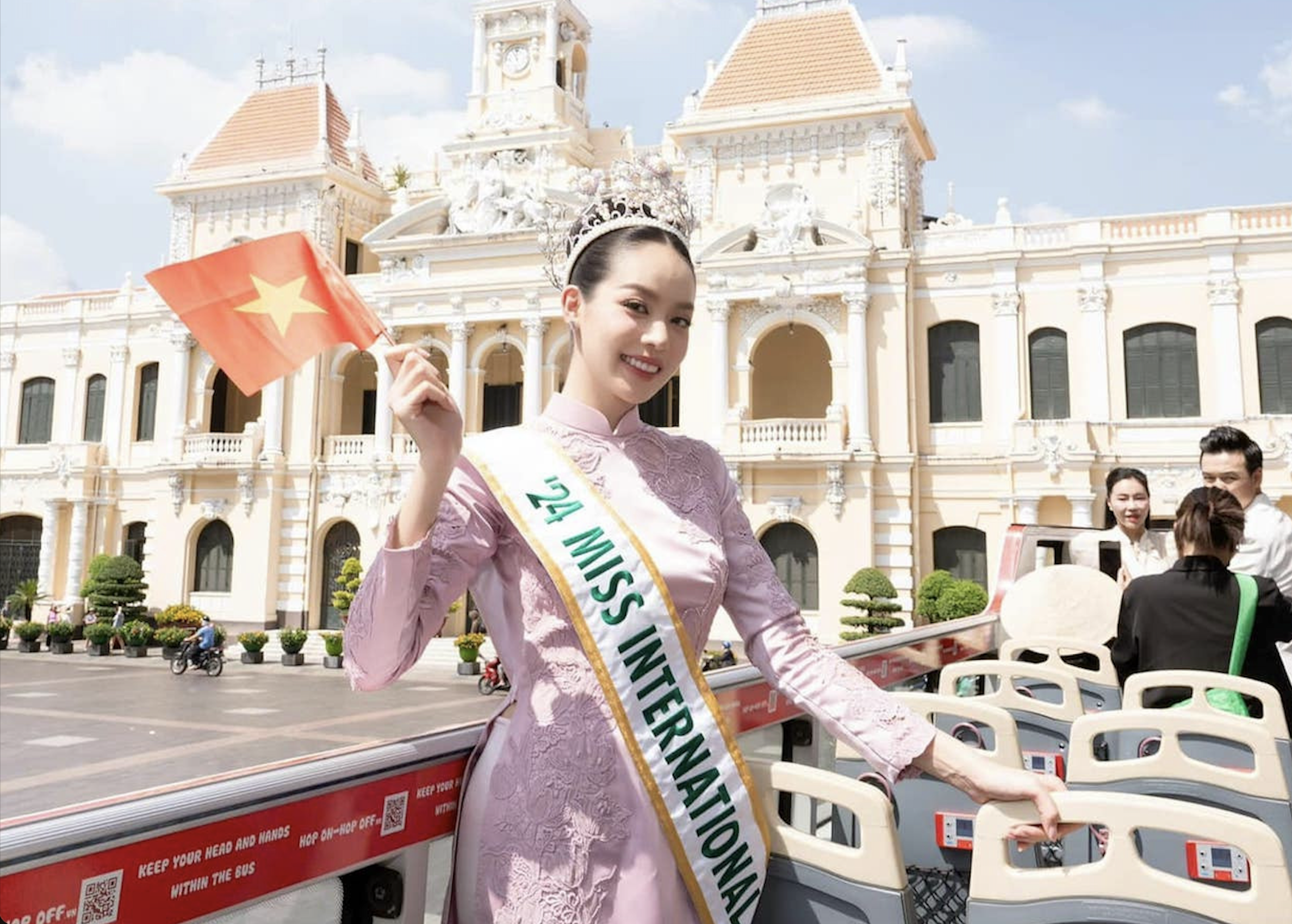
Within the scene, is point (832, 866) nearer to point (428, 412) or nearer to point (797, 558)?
point (428, 412)

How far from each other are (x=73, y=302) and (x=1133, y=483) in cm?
2925

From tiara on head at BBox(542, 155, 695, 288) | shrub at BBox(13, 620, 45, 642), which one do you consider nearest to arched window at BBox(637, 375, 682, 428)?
shrub at BBox(13, 620, 45, 642)

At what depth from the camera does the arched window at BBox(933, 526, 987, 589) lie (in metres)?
19.9

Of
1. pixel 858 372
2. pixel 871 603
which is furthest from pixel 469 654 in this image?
pixel 858 372

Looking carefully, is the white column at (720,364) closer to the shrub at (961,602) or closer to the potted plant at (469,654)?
the shrub at (961,602)

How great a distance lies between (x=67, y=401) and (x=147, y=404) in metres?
2.59

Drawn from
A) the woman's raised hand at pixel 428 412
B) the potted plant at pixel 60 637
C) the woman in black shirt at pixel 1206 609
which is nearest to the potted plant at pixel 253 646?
the potted plant at pixel 60 637

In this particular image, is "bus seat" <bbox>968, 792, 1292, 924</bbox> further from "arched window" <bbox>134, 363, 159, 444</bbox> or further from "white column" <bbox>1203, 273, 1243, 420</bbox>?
"arched window" <bbox>134, 363, 159, 444</bbox>

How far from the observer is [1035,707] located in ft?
10.9

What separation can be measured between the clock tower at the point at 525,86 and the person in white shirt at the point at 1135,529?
20.3 meters

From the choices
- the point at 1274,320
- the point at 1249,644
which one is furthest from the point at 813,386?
the point at 1249,644

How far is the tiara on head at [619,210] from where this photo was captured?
73.9 inches

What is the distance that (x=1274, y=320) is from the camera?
18.6m

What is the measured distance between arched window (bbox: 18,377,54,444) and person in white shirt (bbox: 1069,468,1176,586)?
29428 millimetres
